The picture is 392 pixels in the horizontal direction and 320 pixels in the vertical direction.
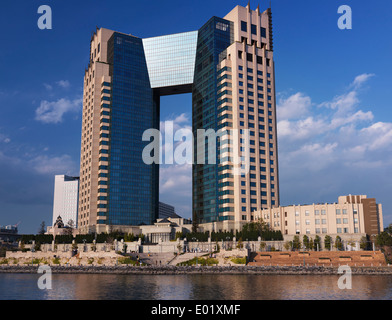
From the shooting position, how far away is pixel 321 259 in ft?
436

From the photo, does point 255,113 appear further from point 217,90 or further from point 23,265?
point 23,265

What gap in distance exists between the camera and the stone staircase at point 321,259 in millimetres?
129250

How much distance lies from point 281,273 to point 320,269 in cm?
1155

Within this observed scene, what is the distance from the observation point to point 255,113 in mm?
196000

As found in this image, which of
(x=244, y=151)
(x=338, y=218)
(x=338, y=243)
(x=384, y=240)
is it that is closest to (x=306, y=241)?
(x=338, y=243)

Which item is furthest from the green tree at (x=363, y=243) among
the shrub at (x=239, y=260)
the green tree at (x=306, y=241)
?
the shrub at (x=239, y=260)

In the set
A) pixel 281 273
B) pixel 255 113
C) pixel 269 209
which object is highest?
pixel 255 113

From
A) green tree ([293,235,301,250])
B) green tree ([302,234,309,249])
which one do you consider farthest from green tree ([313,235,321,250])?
green tree ([293,235,301,250])

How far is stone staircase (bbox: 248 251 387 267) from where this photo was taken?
12925 cm

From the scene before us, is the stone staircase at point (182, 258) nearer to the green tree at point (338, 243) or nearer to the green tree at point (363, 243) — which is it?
the green tree at point (338, 243)

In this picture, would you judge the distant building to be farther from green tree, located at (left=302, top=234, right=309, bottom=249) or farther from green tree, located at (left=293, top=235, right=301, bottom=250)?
green tree, located at (left=293, top=235, right=301, bottom=250)
